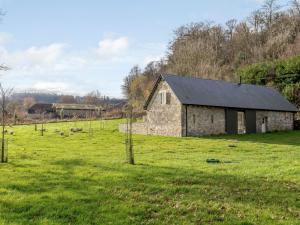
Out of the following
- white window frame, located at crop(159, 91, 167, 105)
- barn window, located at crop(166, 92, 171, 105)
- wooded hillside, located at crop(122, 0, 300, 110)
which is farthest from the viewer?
wooded hillside, located at crop(122, 0, 300, 110)

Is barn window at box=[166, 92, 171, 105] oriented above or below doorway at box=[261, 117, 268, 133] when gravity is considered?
above

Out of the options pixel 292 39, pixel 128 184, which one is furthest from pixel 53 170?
pixel 292 39

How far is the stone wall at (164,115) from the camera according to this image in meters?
35.6

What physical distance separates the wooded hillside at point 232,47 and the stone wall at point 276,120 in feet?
24.3

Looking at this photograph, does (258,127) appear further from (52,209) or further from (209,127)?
(52,209)

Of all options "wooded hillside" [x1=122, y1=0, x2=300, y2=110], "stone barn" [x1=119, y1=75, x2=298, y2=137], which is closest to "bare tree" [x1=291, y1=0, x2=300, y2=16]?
"wooded hillside" [x1=122, y1=0, x2=300, y2=110]

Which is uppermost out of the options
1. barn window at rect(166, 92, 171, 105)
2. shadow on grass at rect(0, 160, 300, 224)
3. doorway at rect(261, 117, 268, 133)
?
barn window at rect(166, 92, 171, 105)

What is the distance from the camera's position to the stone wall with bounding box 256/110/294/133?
4009 centimetres

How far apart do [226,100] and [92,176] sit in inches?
1082

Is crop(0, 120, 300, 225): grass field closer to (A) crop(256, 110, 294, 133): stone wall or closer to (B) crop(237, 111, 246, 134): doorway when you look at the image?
(B) crop(237, 111, 246, 134): doorway

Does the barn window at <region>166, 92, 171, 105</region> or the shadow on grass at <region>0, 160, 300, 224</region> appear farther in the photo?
the barn window at <region>166, 92, 171, 105</region>

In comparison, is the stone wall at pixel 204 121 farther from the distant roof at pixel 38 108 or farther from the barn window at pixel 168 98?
the distant roof at pixel 38 108

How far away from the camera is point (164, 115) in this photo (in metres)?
37.2

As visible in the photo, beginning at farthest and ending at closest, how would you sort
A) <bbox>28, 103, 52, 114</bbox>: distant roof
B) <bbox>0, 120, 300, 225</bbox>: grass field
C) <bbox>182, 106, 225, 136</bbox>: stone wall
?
<bbox>28, 103, 52, 114</bbox>: distant roof
<bbox>182, 106, 225, 136</bbox>: stone wall
<bbox>0, 120, 300, 225</bbox>: grass field
